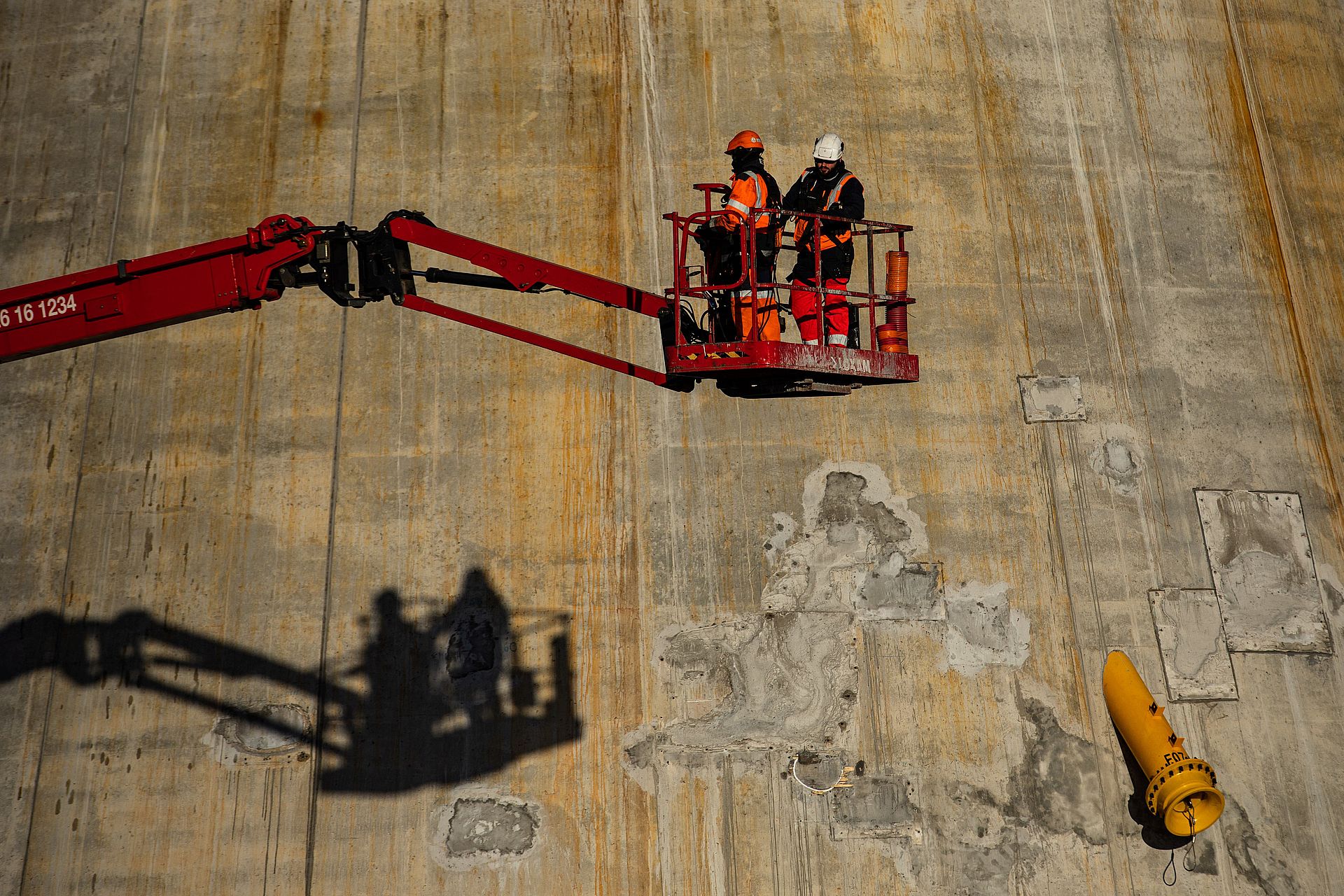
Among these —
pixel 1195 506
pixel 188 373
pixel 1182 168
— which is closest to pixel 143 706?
pixel 188 373

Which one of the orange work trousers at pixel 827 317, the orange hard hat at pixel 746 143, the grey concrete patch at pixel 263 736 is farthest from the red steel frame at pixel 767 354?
the grey concrete patch at pixel 263 736

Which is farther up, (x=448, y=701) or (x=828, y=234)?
(x=828, y=234)

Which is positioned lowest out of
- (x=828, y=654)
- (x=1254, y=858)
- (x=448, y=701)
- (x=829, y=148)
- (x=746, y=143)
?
(x=1254, y=858)

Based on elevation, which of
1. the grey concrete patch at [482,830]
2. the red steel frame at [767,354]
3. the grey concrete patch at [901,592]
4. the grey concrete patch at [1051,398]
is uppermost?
the grey concrete patch at [1051,398]

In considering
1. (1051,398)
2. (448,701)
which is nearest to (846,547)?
(1051,398)

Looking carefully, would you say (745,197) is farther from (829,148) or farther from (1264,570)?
(1264,570)

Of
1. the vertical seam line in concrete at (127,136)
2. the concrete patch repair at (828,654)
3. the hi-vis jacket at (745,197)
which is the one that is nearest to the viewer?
the hi-vis jacket at (745,197)

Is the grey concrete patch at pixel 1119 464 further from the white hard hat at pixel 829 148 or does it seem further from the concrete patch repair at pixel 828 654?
the white hard hat at pixel 829 148

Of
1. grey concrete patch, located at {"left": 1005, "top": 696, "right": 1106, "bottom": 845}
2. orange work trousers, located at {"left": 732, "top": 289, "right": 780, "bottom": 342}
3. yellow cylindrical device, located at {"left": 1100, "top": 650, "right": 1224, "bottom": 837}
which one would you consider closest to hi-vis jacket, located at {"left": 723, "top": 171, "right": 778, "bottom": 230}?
orange work trousers, located at {"left": 732, "top": 289, "right": 780, "bottom": 342}
